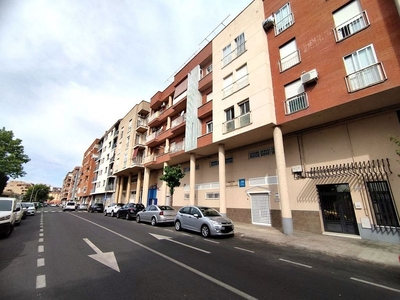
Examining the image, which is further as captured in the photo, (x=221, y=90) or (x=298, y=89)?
(x=221, y=90)

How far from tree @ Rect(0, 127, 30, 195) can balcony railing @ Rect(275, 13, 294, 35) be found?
39.4 meters

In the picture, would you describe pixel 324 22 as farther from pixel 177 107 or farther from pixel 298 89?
pixel 177 107

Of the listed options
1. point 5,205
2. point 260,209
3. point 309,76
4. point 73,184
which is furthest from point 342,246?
point 73,184

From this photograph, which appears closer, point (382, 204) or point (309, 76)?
point (382, 204)

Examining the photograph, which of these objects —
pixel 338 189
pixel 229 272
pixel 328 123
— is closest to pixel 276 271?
pixel 229 272

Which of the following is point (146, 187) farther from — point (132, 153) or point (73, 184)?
point (73, 184)

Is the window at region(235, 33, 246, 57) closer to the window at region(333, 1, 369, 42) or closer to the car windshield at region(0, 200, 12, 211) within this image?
the window at region(333, 1, 369, 42)

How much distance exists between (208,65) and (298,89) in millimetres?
10728

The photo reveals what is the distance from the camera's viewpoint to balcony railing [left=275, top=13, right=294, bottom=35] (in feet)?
41.9

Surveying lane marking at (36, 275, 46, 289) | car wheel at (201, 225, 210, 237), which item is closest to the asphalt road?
lane marking at (36, 275, 46, 289)

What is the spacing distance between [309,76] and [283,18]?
5.70 meters

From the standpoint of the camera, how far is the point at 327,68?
10.4 meters

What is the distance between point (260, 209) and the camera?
14.0 m

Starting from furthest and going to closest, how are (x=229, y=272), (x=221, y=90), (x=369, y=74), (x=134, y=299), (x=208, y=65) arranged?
(x=208, y=65)
(x=221, y=90)
(x=369, y=74)
(x=229, y=272)
(x=134, y=299)
